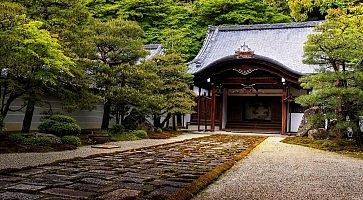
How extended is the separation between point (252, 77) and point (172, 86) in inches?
225

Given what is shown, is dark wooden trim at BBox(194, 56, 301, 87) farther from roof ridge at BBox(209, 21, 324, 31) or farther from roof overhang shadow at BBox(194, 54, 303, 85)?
roof ridge at BBox(209, 21, 324, 31)

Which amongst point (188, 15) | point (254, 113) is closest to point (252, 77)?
point (254, 113)

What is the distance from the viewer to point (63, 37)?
1038 cm

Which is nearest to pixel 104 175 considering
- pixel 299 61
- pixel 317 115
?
pixel 317 115

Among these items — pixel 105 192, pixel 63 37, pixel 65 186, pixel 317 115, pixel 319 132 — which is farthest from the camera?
pixel 319 132

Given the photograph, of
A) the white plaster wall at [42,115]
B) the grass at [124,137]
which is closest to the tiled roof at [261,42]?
the white plaster wall at [42,115]

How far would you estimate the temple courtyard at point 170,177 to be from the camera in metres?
4.54

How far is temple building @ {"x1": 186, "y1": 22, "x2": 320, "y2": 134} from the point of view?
18703 millimetres

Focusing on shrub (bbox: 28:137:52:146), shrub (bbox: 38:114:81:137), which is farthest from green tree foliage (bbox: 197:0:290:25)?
shrub (bbox: 28:137:52:146)

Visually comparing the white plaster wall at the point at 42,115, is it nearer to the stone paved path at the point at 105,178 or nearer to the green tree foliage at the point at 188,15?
the stone paved path at the point at 105,178

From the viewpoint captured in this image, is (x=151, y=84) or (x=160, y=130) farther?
(x=160, y=130)

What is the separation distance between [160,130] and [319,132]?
6810 millimetres

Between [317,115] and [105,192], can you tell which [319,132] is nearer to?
[317,115]

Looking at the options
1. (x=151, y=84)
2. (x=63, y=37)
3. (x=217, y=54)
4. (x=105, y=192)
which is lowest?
(x=105, y=192)
